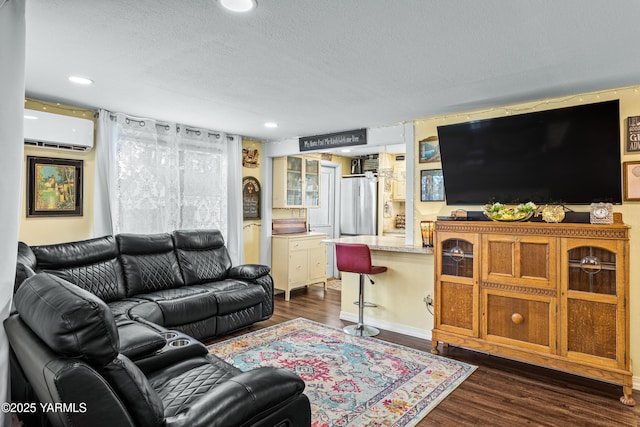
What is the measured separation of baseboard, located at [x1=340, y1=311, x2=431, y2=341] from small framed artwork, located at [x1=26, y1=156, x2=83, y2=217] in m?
3.23

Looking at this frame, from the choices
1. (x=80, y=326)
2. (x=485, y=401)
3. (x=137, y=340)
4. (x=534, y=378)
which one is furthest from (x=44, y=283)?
(x=534, y=378)

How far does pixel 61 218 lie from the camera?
3.90 meters

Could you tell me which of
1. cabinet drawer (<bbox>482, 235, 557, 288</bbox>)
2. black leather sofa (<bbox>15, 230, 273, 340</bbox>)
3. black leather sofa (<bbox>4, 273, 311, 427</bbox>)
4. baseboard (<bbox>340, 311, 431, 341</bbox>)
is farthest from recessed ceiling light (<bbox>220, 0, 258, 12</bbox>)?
baseboard (<bbox>340, 311, 431, 341</bbox>)

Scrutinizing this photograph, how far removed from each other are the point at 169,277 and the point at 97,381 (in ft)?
10.2

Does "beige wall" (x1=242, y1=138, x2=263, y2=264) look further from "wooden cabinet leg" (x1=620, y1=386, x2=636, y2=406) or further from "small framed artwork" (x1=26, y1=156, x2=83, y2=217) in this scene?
"wooden cabinet leg" (x1=620, y1=386, x2=636, y2=406)

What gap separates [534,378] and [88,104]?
4.79 meters

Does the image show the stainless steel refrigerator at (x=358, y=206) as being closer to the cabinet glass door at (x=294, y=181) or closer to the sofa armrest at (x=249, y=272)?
the cabinet glass door at (x=294, y=181)

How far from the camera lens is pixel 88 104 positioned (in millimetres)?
3846

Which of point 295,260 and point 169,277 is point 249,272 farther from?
point 295,260

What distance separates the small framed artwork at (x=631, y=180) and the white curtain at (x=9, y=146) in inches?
158

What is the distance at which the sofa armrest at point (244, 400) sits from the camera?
135 centimetres

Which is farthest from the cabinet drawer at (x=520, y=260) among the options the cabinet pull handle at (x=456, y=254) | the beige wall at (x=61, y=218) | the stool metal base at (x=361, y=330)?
the beige wall at (x=61, y=218)

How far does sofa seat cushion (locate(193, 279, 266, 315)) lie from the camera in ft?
12.7

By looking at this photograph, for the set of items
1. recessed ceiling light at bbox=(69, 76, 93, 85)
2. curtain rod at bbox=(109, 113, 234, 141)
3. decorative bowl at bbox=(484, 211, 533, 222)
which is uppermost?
recessed ceiling light at bbox=(69, 76, 93, 85)
